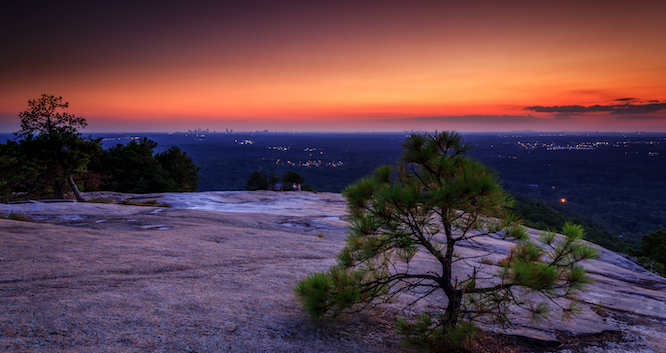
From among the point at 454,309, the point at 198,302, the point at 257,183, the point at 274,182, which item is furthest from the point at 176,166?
the point at 454,309

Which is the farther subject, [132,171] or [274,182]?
[274,182]

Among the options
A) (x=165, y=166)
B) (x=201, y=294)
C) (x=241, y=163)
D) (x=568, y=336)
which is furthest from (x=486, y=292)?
(x=241, y=163)

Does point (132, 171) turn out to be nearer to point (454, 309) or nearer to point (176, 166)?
point (176, 166)

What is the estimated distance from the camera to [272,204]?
63.2 ft

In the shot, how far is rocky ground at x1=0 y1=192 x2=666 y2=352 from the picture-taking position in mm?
3738

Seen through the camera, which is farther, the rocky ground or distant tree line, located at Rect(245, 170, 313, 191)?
distant tree line, located at Rect(245, 170, 313, 191)

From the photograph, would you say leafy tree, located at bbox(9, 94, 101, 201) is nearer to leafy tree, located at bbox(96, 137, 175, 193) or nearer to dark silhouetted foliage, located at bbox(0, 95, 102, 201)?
dark silhouetted foliage, located at bbox(0, 95, 102, 201)

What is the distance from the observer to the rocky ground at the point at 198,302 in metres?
3.74

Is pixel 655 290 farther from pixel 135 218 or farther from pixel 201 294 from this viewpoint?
pixel 135 218

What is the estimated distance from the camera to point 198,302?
4844 millimetres

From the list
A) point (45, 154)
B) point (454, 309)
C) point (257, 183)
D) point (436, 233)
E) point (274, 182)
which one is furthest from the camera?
point (274, 182)

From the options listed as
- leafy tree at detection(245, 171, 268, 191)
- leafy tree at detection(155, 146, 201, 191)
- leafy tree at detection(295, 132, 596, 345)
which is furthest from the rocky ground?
leafy tree at detection(245, 171, 268, 191)

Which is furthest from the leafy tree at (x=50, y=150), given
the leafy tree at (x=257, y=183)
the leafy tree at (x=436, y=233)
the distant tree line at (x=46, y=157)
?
the leafy tree at (x=257, y=183)

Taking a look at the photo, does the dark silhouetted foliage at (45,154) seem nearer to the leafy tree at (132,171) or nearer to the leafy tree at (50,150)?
the leafy tree at (50,150)
